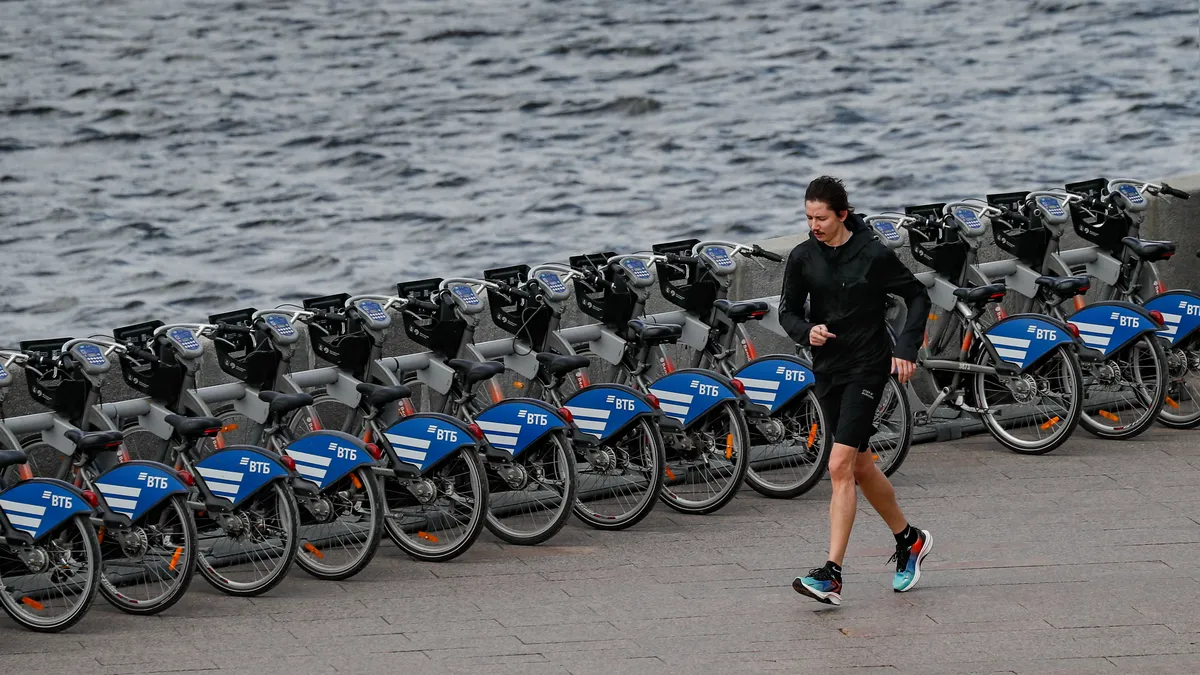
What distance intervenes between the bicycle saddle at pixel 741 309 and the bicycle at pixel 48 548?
130 inches

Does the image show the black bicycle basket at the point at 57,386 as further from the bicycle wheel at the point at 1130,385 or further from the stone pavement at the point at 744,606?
the bicycle wheel at the point at 1130,385

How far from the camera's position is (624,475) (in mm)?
8891

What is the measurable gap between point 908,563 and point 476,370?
2216 mm

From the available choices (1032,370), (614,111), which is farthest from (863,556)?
(614,111)

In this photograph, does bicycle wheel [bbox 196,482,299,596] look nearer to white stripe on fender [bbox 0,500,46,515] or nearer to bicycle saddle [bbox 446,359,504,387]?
white stripe on fender [bbox 0,500,46,515]

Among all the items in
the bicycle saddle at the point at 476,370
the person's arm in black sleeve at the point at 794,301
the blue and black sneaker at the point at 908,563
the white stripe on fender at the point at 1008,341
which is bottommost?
the blue and black sneaker at the point at 908,563

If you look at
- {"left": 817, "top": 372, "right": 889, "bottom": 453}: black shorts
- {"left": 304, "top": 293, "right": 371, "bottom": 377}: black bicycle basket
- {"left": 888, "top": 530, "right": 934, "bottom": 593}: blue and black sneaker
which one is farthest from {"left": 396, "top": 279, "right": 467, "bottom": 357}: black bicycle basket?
{"left": 888, "top": 530, "right": 934, "bottom": 593}: blue and black sneaker

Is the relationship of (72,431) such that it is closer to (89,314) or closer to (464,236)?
(89,314)

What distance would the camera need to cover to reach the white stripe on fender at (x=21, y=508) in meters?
7.67

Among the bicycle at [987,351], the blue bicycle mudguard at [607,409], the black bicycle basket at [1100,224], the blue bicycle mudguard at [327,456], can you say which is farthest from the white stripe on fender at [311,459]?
the black bicycle basket at [1100,224]

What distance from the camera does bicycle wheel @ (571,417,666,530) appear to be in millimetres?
8758

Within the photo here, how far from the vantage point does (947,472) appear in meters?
9.58

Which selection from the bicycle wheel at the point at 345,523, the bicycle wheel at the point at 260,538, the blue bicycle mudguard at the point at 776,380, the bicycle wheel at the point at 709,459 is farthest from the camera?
the blue bicycle mudguard at the point at 776,380

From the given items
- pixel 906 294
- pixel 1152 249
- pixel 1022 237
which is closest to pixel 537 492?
pixel 906 294
